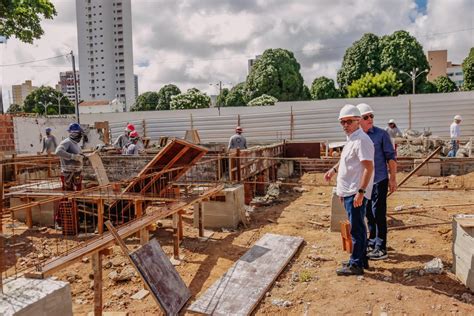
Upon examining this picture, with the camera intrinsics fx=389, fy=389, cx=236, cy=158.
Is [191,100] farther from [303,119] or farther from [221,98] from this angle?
[303,119]

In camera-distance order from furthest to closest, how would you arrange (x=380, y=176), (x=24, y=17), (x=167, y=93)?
(x=167, y=93) < (x=24, y=17) < (x=380, y=176)

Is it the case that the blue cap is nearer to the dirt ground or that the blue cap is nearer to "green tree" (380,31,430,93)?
the dirt ground

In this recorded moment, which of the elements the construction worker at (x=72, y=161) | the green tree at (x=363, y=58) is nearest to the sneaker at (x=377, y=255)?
the construction worker at (x=72, y=161)

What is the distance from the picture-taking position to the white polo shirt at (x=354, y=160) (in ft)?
13.9

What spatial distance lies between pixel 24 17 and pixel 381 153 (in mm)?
15684

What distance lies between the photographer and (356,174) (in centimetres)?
436

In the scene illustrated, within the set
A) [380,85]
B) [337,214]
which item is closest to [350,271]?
[337,214]

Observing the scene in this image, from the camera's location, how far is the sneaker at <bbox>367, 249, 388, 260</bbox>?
5080mm

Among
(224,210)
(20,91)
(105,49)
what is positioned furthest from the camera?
(20,91)

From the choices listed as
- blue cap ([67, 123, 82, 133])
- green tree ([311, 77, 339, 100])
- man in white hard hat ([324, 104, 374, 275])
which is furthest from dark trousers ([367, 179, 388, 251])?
green tree ([311, 77, 339, 100])

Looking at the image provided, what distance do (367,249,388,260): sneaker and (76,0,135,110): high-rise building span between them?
93985mm

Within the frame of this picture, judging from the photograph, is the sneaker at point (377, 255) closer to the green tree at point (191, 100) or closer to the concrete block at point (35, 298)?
the concrete block at point (35, 298)

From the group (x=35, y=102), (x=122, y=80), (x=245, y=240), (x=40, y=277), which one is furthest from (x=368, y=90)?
(x=122, y=80)

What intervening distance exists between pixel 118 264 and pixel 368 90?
3419cm
